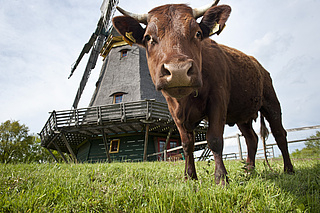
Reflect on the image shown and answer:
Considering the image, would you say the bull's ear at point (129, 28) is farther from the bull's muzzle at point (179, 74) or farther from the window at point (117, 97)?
the window at point (117, 97)

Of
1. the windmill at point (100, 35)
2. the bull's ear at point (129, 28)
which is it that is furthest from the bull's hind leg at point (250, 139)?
the windmill at point (100, 35)

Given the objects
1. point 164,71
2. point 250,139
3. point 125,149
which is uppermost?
point 125,149

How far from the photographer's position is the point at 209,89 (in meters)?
2.72

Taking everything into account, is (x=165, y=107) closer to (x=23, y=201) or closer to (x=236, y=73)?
(x=236, y=73)

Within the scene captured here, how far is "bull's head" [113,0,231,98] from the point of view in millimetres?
1870

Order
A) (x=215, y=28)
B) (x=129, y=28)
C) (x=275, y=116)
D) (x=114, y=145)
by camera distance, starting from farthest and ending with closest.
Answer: (x=114, y=145) → (x=275, y=116) → (x=129, y=28) → (x=215, y=28)

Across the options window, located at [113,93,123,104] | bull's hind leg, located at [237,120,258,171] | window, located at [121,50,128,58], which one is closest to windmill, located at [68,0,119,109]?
window, located at [121,50,128,58]

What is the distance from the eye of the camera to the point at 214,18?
275cm

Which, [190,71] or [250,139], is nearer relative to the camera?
[190,71]

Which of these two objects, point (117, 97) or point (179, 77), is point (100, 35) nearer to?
point (117, 97)

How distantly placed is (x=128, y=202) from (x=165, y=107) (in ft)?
39.9

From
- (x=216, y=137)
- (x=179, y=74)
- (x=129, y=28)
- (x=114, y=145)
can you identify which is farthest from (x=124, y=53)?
(x=179, y=74)

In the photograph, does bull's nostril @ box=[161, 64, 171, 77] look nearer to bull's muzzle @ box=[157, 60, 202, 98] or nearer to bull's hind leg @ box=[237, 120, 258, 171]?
bull's muzzle @ box=[157, 60, 202, 98]

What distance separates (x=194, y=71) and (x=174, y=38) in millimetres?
516
